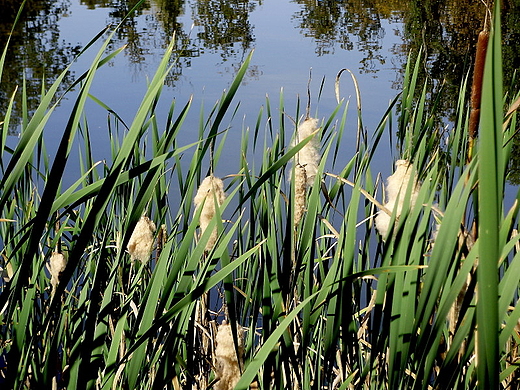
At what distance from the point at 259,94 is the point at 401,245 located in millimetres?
5190

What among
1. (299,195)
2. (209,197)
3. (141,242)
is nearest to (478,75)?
(299,195)

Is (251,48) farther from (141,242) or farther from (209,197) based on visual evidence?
(209,197)

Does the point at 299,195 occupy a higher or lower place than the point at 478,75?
lower

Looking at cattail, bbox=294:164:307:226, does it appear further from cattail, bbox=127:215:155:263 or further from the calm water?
the calm water

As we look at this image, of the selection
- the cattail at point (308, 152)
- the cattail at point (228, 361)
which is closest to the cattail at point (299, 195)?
the cattail at point (308, 152)

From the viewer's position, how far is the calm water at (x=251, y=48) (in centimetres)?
545

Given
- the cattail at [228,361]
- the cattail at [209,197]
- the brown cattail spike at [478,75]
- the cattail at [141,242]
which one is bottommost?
the cattail at [228,361]

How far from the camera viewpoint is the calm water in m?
5.45

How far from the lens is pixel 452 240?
23.1 inches

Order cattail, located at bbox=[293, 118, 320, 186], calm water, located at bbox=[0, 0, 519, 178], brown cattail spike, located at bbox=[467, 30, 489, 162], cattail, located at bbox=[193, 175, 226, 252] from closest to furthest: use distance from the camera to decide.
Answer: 1. brown cattail spike, located at bbox=[467, 30, 489, 162]
2. cattail, located at bbox=[193, 175, 226, 252]
3. cattail, located at bbox=[293, 118, 320, 186]
4. calm water, located at bbox=[0, 0, 519, 178]

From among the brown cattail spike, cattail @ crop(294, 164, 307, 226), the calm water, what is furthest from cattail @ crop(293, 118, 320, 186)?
the calm water

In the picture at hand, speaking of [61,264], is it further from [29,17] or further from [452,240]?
[29,17]

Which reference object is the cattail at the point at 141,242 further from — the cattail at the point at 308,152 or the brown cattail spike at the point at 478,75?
the brown cattail spike at the point at 478,75

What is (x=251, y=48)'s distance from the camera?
8.36 m
